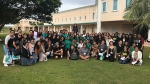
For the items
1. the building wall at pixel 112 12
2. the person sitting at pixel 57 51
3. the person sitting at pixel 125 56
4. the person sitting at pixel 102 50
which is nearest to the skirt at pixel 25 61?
the person sitting at pixel 57 51

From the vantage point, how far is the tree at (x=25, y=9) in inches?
765

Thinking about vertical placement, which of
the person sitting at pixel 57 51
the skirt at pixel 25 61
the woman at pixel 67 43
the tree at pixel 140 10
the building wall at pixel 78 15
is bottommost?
the skirt at pixel 25 61

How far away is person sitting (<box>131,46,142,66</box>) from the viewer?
31.0 ft

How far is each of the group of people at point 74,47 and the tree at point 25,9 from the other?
8915 millimetres

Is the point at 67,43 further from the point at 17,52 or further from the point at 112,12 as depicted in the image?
the point at 112,12

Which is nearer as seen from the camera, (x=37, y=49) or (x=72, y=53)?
(x=37, y=49)

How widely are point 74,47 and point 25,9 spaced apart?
12834 millimetres

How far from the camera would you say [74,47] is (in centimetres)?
1104

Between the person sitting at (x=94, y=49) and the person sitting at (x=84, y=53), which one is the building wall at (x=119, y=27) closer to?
the person sitting at (x=94, y=49)

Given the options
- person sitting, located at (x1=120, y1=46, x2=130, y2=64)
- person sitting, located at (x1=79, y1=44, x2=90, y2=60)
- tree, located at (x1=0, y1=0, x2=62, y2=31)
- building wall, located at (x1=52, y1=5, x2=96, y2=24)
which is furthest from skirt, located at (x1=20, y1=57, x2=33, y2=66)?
building wall, located at (x1=52, y1=5, x2=96, y2=24)

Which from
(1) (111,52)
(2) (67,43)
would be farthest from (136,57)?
(2) (67,43)

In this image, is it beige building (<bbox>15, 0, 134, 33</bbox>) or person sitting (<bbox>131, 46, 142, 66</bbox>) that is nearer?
person sitting (<bbox>131, 46, 142, 66</bbox>)

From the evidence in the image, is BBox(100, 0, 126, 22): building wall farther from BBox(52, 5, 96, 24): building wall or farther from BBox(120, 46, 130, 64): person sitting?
BBox(120, 46, 130, 64): person sitting

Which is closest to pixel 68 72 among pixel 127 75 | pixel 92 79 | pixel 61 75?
pixel 61 75
